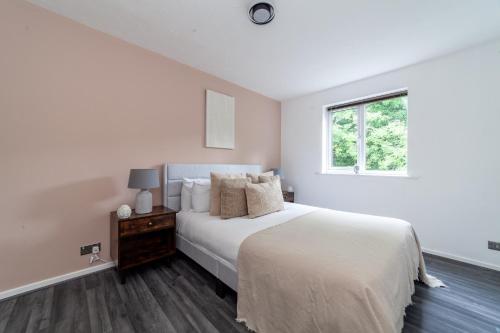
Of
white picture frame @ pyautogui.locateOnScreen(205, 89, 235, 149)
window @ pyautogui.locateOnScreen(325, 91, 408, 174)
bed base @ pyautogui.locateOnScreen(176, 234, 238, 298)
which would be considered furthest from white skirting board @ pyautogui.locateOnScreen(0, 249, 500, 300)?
white picture frame @ pyautogui.locateOnScreen(205, 89, 235, 149)

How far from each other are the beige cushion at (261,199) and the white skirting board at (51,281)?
1721 millimetres

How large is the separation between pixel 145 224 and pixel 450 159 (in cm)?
377

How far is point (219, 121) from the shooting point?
3293mm

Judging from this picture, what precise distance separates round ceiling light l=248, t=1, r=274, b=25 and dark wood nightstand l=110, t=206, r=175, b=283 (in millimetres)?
→ 2195

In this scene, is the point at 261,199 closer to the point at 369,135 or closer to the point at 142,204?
the point at 142,204

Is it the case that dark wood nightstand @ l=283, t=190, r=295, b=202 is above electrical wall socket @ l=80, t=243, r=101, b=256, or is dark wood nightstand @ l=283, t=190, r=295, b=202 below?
above

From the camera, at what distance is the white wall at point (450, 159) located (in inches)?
91.7

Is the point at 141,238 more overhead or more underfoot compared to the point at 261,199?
more underfoot

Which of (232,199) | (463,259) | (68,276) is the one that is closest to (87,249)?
(68,276)

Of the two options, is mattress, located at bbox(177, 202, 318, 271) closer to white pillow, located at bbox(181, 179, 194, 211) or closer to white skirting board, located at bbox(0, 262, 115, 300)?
white pillow, located at bbox(181, 179, 194, 211)

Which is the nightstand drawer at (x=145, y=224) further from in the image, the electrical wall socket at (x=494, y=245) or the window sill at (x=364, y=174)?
the electrical wall socket at (x=494, y=245)

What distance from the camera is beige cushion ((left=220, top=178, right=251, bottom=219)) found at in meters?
2.19

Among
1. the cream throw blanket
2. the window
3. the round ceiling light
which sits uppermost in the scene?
the round ceiling light

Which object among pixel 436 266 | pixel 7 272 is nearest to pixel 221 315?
pixel 7 272
